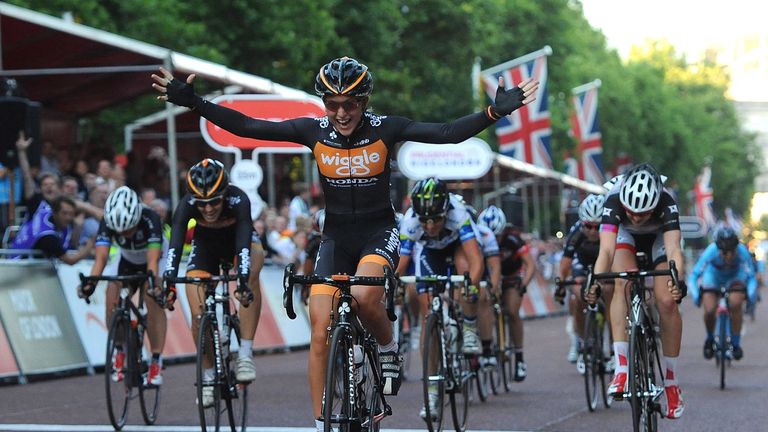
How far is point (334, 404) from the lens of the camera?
7.97 meters

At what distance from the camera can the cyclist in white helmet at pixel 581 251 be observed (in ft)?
48.3

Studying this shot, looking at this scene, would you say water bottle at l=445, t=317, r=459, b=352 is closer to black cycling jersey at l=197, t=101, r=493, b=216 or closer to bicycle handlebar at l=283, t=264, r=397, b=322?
black cycling jersey at l=197, t=101, r=493, b=216

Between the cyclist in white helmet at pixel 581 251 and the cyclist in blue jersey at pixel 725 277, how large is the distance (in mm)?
1412

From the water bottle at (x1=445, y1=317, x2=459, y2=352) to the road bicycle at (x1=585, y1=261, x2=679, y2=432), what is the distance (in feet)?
6.94

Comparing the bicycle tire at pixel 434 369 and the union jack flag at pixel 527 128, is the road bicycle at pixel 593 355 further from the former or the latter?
the union jack flag at pixel 527 128

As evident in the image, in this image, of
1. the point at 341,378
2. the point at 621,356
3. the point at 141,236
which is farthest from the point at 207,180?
the point at 341,378

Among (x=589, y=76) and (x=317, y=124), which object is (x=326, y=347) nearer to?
(x=317, y=124)

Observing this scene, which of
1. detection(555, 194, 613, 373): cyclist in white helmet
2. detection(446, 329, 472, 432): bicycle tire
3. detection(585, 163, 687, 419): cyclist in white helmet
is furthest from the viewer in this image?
detection(555, 194, 613, 373): cyclist in white helmet

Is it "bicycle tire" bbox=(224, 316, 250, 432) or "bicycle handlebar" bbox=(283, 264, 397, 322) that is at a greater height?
"bicycle handlebar" bbox=(283, 264, 397, 322)

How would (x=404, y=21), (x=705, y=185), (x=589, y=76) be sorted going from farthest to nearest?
(x=705, y=185) < (x=589, y=76) < (x=404, y=21)

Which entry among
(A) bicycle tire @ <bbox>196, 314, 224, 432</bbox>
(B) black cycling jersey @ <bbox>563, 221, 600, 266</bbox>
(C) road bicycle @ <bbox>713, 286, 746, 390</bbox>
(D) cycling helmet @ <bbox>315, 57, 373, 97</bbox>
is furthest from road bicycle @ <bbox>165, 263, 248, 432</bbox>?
(C) road bicycle @ <bbox>713, 286, 746, 390</bbox>

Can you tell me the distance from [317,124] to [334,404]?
159 centimetres

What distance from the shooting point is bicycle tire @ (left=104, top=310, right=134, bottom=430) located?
11.9 m

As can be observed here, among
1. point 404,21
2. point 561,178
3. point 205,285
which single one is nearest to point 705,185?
point 561,178
